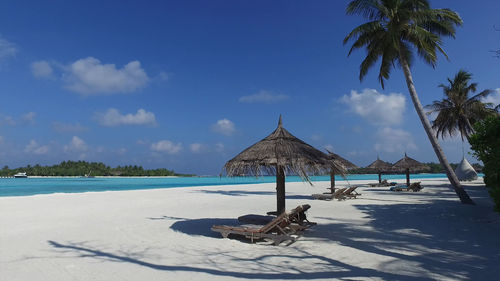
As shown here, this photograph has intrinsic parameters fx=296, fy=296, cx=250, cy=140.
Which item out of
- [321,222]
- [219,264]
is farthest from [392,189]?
[219,264]

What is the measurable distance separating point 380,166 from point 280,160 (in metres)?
20.4

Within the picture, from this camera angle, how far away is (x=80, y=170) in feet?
270

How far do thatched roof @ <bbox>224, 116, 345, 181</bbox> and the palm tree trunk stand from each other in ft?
26.2

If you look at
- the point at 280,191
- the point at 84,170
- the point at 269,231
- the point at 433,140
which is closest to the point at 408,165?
the point at 433,140

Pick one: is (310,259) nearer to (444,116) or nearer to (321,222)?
(321,222)

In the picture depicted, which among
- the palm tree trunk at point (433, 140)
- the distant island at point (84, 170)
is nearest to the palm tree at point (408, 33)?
the palm tree trunk at point (433, 140)

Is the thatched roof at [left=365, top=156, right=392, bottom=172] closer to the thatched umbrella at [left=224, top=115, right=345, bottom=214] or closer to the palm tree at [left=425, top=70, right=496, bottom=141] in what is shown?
the palm tree at [left=425, top=70, right=496, bottom=141]

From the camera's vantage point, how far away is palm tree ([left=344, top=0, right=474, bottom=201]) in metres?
12.7

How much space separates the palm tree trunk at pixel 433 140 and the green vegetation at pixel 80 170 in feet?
279

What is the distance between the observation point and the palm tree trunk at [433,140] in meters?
12.2

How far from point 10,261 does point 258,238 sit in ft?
14.1

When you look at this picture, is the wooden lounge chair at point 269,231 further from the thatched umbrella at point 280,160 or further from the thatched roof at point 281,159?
the thatched roof at point 281,159

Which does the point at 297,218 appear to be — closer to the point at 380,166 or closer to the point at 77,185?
the point at 380,166

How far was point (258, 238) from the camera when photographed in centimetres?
604
